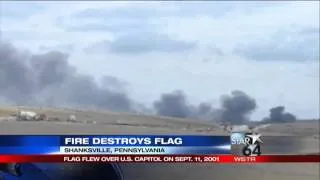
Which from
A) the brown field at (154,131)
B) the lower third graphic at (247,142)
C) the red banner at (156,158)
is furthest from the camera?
the lower third graphic at (247,142)

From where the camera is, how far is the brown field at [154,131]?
9.89 metres

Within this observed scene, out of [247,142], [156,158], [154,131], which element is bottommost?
[156,158]

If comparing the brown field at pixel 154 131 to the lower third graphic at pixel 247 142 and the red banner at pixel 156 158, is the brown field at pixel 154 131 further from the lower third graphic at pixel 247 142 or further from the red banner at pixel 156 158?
the lower third graphic at pixel 247 142

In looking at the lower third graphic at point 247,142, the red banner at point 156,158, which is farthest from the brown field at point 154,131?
the lower third graphic at point 247,142

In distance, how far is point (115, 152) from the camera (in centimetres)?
1019

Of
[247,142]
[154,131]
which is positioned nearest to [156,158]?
[154,131]

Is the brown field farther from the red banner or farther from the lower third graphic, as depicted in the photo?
the lower third graphic

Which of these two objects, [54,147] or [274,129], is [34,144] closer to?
[54,147]

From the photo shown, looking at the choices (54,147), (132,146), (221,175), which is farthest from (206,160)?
(54,147)

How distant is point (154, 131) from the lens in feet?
33.8

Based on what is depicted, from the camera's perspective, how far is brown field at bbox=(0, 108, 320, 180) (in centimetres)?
989

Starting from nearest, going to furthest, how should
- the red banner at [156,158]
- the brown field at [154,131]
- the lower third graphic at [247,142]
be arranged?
1. the red banner at [156,158]
2. the brown field at [154,131]
3. the lower third graphic at [247,142]

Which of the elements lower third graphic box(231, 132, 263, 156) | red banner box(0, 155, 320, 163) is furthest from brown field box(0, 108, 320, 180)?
lower third graphic box(231, 132, 263, 156)

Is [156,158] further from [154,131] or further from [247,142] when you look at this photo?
[247,142]
